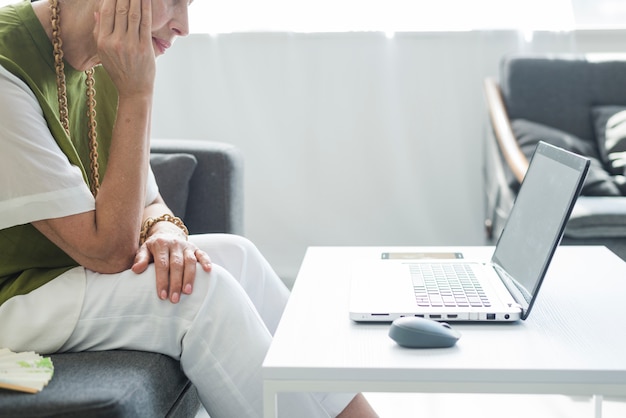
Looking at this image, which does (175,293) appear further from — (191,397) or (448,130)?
(448,130)

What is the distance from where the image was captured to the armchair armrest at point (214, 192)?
2086 mm

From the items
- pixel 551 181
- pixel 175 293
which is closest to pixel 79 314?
pixel 175 293

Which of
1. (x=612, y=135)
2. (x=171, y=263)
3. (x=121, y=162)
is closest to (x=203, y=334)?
(x=171, y=263)

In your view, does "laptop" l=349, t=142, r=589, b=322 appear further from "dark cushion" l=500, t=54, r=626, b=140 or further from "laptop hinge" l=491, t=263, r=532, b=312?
"dark cushion" l=500, t=54, r=626, b=140

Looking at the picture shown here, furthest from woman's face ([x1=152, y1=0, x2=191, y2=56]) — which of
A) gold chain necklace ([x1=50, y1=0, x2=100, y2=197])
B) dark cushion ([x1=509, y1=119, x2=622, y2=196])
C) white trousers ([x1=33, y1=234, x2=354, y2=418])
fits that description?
dark cushion ([x1=509, y1=119, x2=622, y2=196])

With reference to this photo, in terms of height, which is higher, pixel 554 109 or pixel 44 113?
pixel 44 113

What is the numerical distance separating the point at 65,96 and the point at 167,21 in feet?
0.71

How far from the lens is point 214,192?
2096mm

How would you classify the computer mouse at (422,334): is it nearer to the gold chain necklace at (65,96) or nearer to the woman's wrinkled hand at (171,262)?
the woman's wrinkled hand at (171,262)

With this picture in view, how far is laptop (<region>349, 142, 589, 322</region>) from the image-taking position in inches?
47.8

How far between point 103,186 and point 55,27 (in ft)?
0.93

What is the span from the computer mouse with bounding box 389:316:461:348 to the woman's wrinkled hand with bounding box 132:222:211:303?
1.18ft

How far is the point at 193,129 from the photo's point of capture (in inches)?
131

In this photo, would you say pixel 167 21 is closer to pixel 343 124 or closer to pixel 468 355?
pixel 468 355
